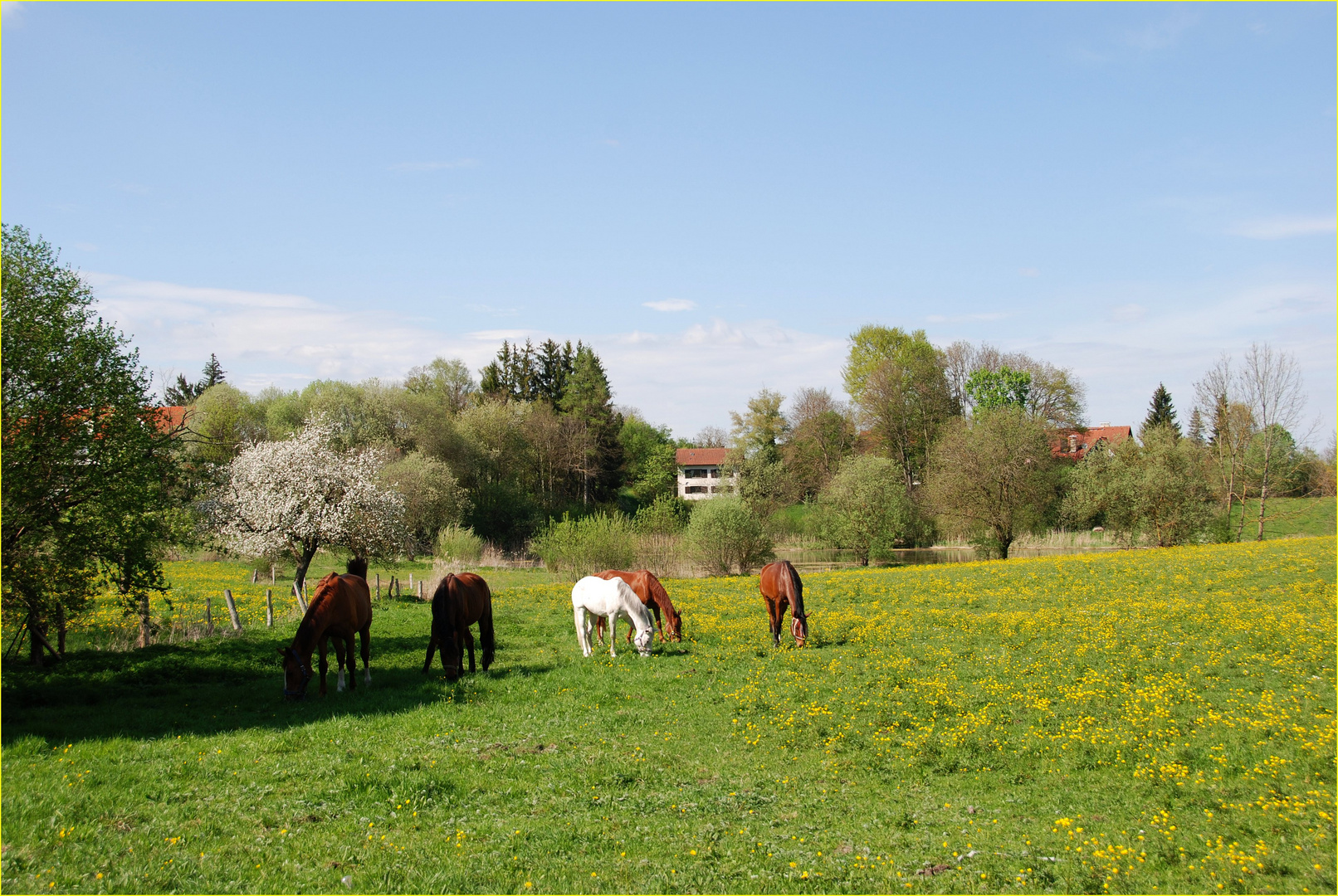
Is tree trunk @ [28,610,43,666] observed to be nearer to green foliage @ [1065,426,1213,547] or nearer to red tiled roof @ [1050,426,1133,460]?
green foliage @ [1065,426,1213,547]

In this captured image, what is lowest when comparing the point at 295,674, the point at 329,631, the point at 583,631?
the point at 583,631

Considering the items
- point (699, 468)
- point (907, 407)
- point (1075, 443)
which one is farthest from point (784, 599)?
point (699, 468)

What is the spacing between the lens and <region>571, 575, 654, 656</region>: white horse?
15.9 m

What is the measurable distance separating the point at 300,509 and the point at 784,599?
53.2 ft

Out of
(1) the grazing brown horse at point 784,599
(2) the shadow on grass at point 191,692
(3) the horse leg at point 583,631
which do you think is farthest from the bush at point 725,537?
(2) the shadow on grass at point 191,692

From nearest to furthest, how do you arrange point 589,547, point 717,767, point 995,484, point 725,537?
point 717,767 → point 589,547 → point 725,537 → point 995,484

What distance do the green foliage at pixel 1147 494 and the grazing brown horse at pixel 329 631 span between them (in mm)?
40381

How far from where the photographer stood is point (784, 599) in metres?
16.6

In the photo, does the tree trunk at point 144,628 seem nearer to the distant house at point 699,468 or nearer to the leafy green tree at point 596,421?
the leafy green tree at point 596,421

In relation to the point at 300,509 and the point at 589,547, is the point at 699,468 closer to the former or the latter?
the point at 589,547

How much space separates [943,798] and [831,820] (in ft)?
4.81

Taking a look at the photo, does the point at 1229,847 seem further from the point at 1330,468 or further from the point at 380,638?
the point at 1330,468

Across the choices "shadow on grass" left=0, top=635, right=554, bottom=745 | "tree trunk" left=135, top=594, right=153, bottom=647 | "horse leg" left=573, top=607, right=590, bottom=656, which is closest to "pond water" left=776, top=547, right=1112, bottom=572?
"horse leg" left=573, top=607, right=590, bottom=656

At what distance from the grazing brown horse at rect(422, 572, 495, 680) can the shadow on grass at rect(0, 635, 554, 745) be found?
361 millimetres
